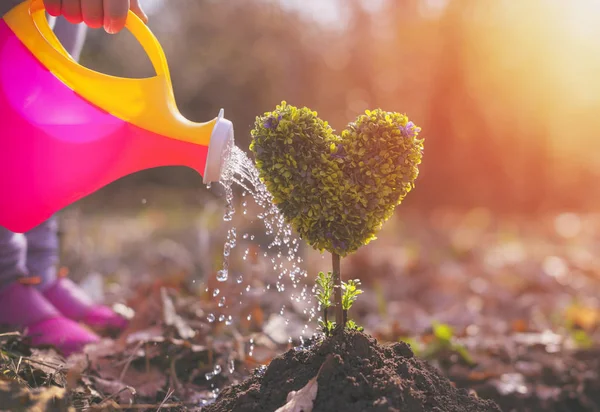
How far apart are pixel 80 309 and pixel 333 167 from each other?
1.70 metres

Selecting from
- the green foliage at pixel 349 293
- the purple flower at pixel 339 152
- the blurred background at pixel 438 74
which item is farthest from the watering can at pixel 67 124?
the blurred background at pixel 438 74

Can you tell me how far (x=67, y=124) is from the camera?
1838 mm

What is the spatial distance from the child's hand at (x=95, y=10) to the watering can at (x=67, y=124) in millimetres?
57

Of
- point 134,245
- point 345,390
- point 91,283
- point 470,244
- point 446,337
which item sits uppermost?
point 470,244

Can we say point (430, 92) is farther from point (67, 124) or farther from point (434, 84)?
point (67, 124)

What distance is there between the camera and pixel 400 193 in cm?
173

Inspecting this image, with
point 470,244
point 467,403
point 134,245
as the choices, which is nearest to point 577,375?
point 467,403

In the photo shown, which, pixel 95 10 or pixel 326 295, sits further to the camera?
pixel 95 10

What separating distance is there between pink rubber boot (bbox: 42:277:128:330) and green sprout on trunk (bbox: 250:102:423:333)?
1434 mm

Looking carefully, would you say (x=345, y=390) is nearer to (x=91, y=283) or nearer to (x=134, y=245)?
(x=91, y=283)

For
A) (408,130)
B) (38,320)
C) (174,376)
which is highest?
(408,130)

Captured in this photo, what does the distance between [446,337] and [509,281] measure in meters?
2.22

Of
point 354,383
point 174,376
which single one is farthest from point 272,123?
point 174,376

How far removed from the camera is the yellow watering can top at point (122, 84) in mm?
1837
